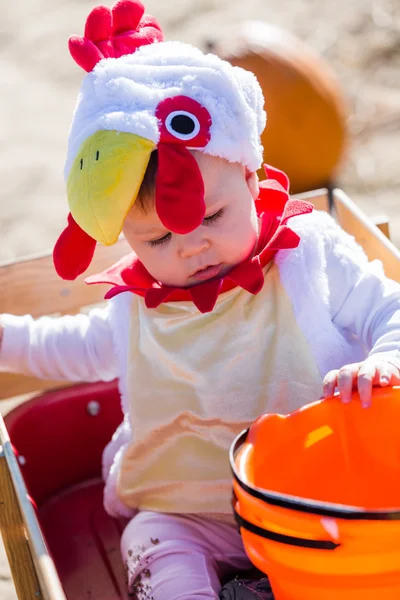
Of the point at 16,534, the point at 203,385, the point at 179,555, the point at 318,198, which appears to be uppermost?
the point at 318,198

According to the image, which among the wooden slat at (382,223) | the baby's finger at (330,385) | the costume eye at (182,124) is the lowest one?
the wooden slat at (382,223)

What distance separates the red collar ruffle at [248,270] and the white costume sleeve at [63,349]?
0.16 metres

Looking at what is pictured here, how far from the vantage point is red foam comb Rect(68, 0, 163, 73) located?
1.37 meters

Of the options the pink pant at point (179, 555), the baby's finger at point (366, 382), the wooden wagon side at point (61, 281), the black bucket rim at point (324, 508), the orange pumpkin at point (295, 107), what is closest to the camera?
the black bucket rim at point (324, 508)

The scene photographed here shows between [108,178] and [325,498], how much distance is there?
1.62 feet

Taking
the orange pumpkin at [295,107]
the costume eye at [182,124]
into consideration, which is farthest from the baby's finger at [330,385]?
the orange pumpkin at [295,107]

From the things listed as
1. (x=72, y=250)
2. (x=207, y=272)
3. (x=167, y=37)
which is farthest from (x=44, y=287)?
(x=167, y=37)

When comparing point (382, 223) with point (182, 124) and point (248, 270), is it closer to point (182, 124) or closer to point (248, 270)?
point (248, 270)

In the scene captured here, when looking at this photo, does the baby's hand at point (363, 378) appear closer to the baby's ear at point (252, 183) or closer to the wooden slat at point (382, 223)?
the baby's ear at point (252, 183)

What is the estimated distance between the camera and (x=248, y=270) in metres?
1.41

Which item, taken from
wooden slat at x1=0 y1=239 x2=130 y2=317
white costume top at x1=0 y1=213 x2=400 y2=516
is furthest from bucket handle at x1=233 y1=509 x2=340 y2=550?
wooden slat at x1=0 y1=239 x2=130 y2=317

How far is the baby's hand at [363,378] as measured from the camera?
3.93 feet

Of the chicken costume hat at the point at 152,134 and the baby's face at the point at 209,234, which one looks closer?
the chicken costume hat at the point at 152,134

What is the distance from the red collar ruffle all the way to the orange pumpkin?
836 mm
